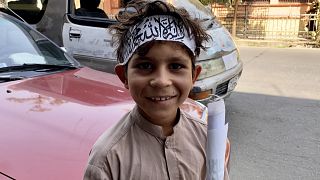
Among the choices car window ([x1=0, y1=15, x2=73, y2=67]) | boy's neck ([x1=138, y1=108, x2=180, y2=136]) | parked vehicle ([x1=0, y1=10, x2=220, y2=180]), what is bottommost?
parked vehicle ([x1=0, y1=10, x2=220, y2=180])

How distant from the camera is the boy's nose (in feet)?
4.13

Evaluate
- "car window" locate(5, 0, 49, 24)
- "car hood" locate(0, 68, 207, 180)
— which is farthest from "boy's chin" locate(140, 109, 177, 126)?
"car window" locate(5, 0, 49, 24)

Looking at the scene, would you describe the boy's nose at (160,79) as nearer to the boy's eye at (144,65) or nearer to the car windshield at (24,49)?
the boy's eye at (144,65)

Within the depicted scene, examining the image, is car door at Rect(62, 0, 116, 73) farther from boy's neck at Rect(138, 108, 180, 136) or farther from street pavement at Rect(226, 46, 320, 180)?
Result: boy's neck at Rect(138, 108, 180, 136)

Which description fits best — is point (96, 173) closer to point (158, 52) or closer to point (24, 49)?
point (158, 52)

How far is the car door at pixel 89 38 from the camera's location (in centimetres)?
466

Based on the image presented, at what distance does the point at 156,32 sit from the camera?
127 cm

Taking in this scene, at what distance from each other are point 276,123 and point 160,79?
13.4 feet

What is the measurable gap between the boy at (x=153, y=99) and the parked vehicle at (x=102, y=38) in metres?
2.81

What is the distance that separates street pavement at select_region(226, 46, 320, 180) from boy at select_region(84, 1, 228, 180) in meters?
2.46

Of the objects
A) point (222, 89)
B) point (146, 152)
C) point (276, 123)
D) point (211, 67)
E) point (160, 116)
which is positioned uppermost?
point (160, 116)

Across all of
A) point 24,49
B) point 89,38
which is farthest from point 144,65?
point 89,38

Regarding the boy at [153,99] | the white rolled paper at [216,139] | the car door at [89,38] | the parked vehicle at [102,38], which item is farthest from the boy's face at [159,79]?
the car door at [89,38]

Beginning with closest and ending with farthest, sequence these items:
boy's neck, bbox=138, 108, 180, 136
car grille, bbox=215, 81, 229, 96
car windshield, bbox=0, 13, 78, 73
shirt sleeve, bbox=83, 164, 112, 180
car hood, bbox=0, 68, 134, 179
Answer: shirt sleeve, bbox=83, 164, 112, 180, boy's neck, bbox=138, 108, 180, 136, car hood, bbox=0, 68, 134, 179, car windshield, bbox=0, 13, 78, 73, car grille, bbox=215, 81, 229, 96
